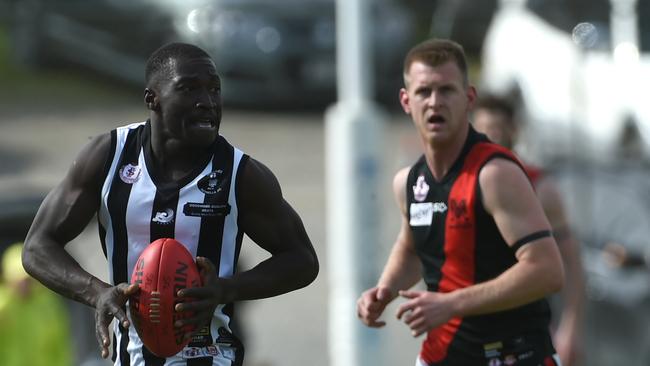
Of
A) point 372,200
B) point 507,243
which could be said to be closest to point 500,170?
point 507,243

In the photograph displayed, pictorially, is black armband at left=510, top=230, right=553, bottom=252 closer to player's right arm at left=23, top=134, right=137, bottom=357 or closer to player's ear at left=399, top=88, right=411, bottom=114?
player's ear at left=399, top=88, right=411, bottom=114

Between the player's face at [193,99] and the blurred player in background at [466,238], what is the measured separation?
1.10 m

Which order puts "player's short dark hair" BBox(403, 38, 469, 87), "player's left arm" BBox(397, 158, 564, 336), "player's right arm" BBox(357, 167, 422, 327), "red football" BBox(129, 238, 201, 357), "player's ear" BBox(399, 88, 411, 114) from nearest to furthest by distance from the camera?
"red football" BBox(129, 238, 201, 357), "player's left arm" BBox(397, 158, 564, 336), "player's short dark hair" BBox(403, 38, 469, 87), "player's ear" BBox(399, 88, 411, 114), "player's right arm" BBox(357, 167, 422, 327)

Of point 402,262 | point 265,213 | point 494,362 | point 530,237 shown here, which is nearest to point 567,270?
point 402,262

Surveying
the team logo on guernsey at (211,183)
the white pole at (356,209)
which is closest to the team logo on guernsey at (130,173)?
the team logo on guernsey at (211,183)

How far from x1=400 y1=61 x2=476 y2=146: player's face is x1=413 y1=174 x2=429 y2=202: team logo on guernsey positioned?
18 centimetres

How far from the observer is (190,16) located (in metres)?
18.1

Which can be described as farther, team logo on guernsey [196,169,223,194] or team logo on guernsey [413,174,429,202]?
team logo on guernsey [413,174,429,202]

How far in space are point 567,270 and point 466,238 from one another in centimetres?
172

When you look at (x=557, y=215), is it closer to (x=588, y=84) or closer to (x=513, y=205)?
(x=513, y=205)

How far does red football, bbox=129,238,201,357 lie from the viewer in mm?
4402

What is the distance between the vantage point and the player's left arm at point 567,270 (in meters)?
6.88

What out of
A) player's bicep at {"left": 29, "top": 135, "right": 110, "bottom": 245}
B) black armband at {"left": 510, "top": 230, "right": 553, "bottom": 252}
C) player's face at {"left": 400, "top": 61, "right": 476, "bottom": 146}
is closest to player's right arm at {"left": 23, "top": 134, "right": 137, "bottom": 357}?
player's bicep at {"left": 29, "top": 135, "right": 110, "bottom": 245}

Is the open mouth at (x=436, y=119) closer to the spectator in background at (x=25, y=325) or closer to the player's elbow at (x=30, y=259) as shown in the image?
the player's elbow at (x=30, y=259)
